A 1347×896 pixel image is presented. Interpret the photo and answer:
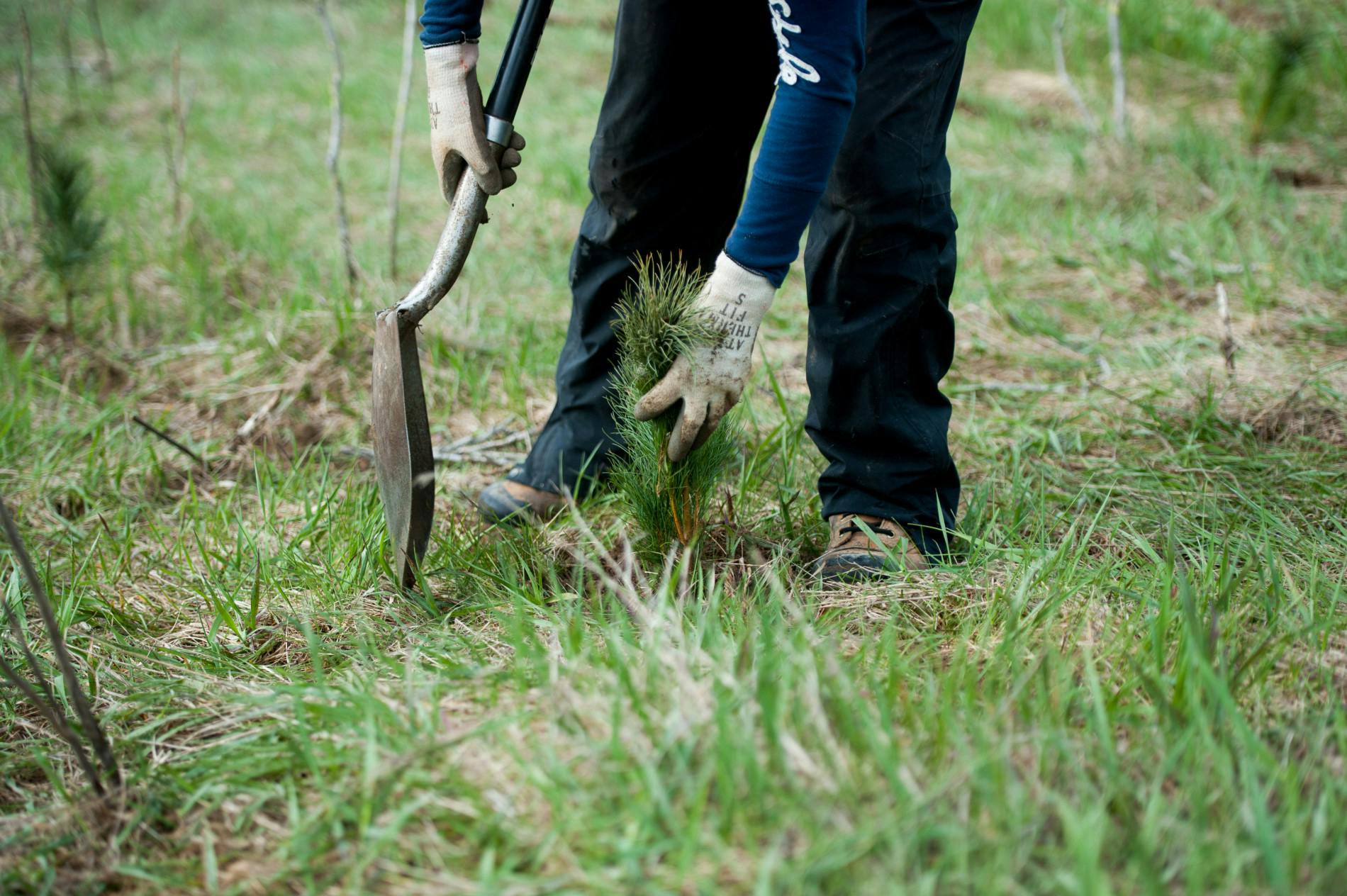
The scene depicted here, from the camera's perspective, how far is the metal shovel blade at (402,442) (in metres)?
1.77

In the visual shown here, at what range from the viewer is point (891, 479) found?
6.28ft

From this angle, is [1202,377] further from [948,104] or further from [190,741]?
[190,741]

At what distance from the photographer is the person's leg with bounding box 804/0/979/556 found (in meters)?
1.73

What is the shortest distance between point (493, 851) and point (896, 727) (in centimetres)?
51

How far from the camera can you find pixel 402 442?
1.79 meters

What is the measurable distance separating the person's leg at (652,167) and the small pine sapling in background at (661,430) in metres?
0.18

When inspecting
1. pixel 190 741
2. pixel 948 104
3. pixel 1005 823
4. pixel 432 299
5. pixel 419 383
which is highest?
pixel 948 104

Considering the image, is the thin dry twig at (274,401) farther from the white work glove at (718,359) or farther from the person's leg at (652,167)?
the white work glove at (718,359)

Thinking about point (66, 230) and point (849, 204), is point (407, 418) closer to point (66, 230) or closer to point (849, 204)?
point (849, 204)

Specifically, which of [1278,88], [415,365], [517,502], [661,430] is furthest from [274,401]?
[1278,88]

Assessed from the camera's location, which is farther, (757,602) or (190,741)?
(757,602)

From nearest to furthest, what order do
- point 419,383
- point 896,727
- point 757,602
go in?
point 896,727 → point 757,602 → point 419,383

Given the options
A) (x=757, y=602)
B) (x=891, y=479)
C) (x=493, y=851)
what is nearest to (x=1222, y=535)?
(x=891, y=479)

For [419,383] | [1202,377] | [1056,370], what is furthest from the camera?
[1056,370]
